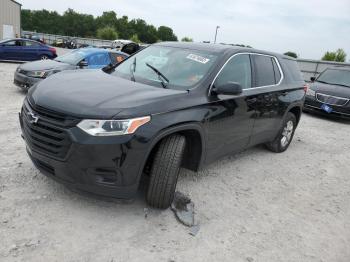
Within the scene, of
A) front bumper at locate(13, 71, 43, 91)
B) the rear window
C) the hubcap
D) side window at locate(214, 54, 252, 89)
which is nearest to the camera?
side window at locate(214, 54, 252, 89)

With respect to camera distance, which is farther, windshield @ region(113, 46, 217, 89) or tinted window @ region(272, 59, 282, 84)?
tinted window @ region(272, 59, 282, 84)

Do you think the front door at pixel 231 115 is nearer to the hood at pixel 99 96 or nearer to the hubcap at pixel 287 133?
the hood at pixel 99 96

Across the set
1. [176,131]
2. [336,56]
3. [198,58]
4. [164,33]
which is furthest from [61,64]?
[164,33]

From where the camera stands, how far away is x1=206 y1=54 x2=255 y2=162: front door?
151 inches

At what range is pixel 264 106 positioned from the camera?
4.81 meters

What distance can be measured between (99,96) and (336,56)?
31044 mm

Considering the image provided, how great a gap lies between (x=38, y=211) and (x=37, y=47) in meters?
15.2

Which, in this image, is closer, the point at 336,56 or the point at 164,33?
the point at 336,56

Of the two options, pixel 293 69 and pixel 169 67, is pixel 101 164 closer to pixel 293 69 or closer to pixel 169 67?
pixel 169 67

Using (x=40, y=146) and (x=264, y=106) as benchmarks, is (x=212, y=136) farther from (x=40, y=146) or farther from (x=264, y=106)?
(x=40, y=146)

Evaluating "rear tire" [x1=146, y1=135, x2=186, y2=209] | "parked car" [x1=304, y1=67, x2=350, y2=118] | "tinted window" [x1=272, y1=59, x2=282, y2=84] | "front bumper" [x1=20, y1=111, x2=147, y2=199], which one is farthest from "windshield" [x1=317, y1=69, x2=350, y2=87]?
"front bumper" [x1=20, y1=111, x2=147, y2=199]

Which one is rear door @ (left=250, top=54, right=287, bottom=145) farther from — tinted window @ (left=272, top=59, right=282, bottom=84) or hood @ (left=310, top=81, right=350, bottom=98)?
hood @ (left=310, top=81, right=350, bottom=98)

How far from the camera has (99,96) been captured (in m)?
3.20

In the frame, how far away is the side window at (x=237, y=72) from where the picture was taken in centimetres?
404
